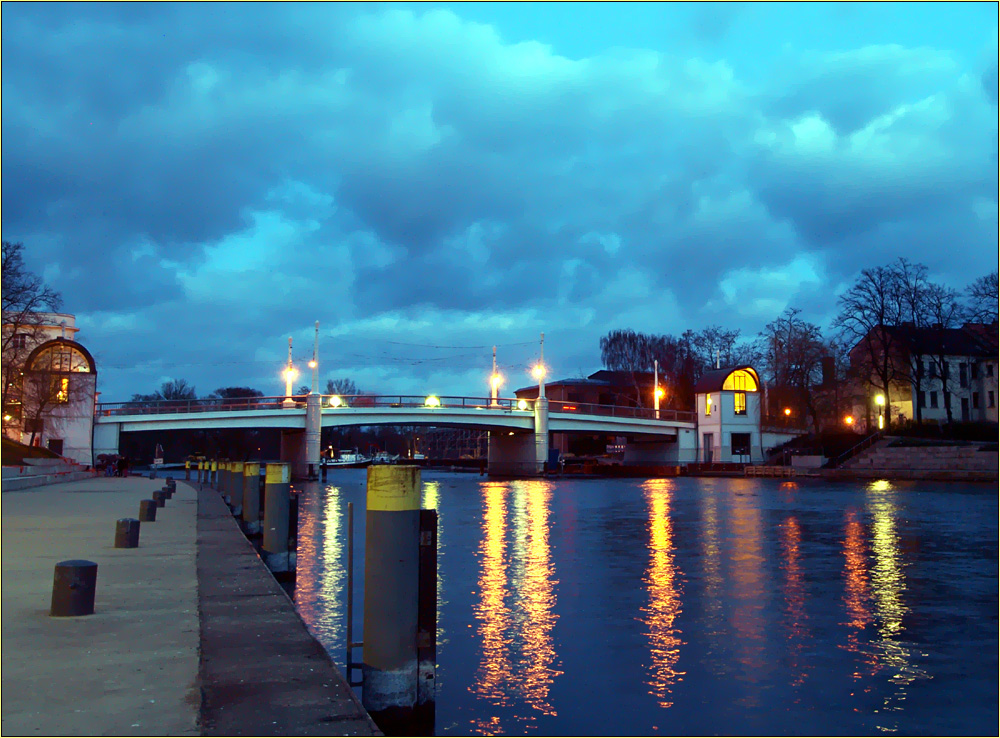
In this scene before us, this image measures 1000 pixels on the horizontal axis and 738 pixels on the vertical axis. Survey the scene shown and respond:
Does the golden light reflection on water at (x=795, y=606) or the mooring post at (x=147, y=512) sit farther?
the mooring post at (x=147, y=512)

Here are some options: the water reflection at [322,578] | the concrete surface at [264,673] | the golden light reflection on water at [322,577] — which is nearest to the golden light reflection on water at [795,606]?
the concrete surface at [264,673]

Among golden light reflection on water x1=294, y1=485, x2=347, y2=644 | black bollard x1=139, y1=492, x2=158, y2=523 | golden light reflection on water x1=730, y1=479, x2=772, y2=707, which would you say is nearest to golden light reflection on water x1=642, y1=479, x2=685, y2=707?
golden light reflection on water x1=730, y1=479, x2=772, y2=707

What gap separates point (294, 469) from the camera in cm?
7144

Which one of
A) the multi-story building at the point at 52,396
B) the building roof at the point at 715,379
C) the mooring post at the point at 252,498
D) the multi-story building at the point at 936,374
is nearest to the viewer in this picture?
the mooring post at the point at 252,498

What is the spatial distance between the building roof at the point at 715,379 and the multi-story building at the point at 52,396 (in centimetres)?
4931

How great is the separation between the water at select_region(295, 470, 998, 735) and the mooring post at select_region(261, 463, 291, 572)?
22.4 inches

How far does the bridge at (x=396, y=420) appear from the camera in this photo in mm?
63375

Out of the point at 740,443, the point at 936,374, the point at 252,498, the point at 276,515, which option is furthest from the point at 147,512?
the point at 740,443

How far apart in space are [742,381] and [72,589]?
77236mm

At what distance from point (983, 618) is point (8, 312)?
139 feet

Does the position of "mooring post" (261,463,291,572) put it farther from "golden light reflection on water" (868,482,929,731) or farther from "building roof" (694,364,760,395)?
"building roof" (694,364,760,395)

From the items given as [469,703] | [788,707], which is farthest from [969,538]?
[469,703]

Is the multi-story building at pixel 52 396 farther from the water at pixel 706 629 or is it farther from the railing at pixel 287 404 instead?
the water at pixel 706 629

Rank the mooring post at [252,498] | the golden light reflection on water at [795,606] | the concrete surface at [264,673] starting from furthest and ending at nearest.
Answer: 1. the mooring post at [252,498]
2. the golden light reflection on water at [795,606]
3. the concrete surface at [264,673]
